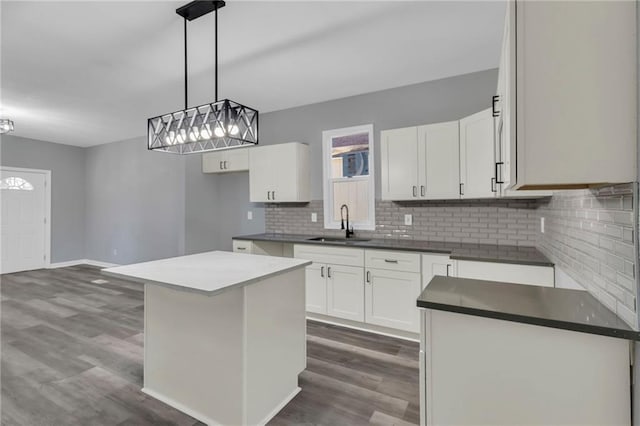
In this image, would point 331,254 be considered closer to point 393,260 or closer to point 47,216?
point 393,260

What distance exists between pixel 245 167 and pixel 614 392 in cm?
431

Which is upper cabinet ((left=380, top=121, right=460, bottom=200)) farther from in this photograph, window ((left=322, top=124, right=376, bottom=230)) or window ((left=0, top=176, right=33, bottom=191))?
window ((left=0, top=176, right=33, bottom=191))

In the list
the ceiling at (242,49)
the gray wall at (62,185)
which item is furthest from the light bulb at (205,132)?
the gray wall at (62,185)

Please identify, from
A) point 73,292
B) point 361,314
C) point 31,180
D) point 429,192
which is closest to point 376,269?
point 361,314

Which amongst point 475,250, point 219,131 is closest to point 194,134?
point 219,131

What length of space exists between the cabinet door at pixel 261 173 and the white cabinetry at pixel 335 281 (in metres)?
1.07

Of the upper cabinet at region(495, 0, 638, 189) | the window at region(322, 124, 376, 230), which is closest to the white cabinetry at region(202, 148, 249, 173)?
the window at region(322, 124, 376, 230)

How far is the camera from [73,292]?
4836 millimetres

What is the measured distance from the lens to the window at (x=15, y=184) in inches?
235

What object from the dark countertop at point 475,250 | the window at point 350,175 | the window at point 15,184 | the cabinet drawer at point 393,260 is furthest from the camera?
the window at point 15,184

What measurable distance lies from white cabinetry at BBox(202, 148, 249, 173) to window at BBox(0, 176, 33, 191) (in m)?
3.99

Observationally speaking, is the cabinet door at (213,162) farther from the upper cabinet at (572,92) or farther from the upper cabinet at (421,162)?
the upper cabinet at (572,92)

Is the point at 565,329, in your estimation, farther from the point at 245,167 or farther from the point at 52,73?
the point at 52,73

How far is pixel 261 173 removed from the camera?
14.2 ft
